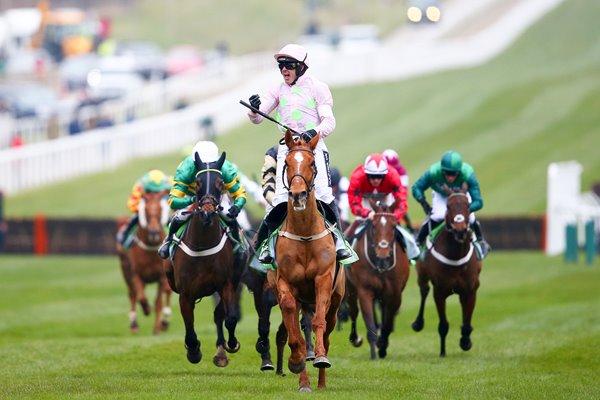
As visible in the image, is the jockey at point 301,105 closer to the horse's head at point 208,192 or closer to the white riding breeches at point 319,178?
the white riding breeches at point 319,178

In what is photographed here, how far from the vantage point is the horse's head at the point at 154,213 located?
23.4m

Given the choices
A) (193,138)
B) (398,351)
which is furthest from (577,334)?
(193,138)

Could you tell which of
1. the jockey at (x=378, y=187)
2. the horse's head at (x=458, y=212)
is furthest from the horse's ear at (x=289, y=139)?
the horse's head at (x=458, y=212)

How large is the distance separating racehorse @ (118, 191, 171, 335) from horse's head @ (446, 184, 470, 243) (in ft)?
19.3

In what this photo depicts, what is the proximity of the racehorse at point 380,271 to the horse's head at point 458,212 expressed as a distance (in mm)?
684

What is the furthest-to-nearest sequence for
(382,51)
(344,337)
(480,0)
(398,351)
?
(480,0) → (382,51) → (344,337) → (398,351)

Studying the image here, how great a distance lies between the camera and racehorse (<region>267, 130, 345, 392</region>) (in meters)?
14.9

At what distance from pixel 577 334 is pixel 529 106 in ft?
110

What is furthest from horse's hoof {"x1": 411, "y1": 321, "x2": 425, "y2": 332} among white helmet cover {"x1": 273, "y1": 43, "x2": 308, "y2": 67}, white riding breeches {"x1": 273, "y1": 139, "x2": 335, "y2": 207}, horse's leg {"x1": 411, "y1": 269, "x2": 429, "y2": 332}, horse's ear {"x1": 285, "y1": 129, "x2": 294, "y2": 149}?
horse's ear {"x1": 285, "y1": 129, "x2": 294, "y2": 149}

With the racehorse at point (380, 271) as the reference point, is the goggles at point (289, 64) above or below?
above

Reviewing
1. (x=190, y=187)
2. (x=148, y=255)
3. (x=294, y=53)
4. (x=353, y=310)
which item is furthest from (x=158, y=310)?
(x=294, y=53)

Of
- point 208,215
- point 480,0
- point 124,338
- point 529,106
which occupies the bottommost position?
point 124,338

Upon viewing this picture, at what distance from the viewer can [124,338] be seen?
74.9 feet

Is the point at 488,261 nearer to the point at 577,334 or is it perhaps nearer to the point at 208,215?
the point at 577,334
